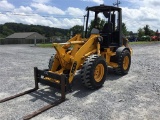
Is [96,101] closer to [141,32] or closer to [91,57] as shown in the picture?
[91,57]

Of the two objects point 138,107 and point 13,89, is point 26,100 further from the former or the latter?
point 138,107

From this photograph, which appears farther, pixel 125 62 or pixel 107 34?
pixel 125 62

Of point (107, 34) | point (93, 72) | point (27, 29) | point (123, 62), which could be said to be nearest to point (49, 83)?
point (93, 72)

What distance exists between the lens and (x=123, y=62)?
29.7 ft

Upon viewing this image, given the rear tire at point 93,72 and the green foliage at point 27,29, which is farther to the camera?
the green foliage at point 27,29

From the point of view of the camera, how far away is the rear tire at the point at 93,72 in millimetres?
6720

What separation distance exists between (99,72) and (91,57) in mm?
719

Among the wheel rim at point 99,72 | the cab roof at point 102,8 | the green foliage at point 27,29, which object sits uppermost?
the green foliage at point 27,29

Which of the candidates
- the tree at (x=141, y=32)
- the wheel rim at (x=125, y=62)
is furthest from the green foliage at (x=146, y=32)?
the wheel rim at (x=125, y=62)

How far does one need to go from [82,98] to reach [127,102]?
1.30 m

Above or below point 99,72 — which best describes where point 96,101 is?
below

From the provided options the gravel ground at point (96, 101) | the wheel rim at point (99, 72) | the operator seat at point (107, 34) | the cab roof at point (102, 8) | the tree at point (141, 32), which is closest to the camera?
the gravel ground at point (96, 101)

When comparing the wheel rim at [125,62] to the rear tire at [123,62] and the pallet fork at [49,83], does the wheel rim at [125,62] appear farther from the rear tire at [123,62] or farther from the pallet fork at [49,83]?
the pallet fork at [49,83]

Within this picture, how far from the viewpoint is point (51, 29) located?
11794 cm
